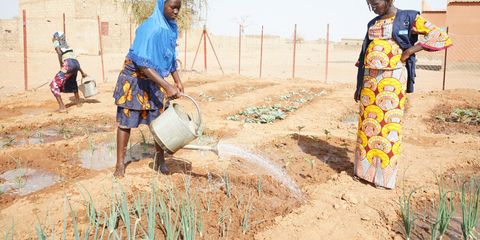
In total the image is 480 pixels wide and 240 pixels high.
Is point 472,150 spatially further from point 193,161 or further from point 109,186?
point 109,186

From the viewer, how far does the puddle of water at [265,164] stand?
328cm

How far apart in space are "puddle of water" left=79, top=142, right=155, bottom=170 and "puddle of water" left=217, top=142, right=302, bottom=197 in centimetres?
82

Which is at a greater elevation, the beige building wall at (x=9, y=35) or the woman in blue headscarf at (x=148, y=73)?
the beige building wall at (x=9, y=35)

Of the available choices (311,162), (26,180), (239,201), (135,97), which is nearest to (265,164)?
(311,162)

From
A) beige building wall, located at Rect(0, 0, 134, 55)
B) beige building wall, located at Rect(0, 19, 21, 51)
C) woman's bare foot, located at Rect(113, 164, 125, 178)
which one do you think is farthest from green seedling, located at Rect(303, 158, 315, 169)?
beige building wall, located at Rect(0, 19, 21, 51)

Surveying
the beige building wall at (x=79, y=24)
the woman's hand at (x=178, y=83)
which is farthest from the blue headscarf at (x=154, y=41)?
the beige building wall at (x=79, y=24)

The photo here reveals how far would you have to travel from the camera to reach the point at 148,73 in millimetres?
2906

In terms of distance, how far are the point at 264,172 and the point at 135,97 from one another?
1365mm

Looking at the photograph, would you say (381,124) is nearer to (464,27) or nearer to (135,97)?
(135,97)

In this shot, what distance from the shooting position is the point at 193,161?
3.85 meters

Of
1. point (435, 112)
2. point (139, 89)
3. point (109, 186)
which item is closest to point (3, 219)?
point (109, 186)

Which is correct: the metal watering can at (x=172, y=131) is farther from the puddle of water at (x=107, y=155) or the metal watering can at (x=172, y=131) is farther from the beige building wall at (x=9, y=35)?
the beige building wall at (x=9, y=35)

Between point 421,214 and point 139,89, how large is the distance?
7.94ft

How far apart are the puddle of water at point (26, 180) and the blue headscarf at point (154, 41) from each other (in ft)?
4.79
